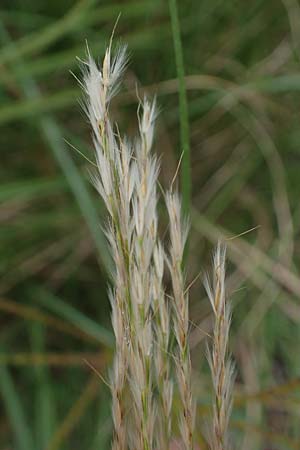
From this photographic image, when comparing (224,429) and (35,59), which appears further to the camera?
(35,59)

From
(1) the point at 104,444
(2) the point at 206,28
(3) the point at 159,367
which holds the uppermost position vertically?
(2) the point at 206,28

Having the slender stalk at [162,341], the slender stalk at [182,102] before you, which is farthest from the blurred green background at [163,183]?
the slender stalk at [162,341]

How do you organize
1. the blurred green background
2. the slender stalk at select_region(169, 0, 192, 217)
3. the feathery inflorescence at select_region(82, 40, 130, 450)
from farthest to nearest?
the blurred green background, the slender stalk at select_region(169, 0, 192, 217), the feathery inflorescence at select_region(82, 40, 130, 450)

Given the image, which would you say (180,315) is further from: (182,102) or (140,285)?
(182,102)

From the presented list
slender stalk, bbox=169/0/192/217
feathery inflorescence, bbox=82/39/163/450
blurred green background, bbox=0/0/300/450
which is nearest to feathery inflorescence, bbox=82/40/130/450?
feathery inflorescence, bbox=82/39/163/450

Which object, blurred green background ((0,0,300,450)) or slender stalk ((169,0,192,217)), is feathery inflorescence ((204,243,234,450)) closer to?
slender stalk ((169,0,192,217))

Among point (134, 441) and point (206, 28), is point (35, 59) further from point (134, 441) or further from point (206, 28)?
point (134, 441)

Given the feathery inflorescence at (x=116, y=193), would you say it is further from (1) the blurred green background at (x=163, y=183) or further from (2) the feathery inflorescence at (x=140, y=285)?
(1) the blurred green background at (x=163, y=183)

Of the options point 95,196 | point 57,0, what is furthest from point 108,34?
point 95,196

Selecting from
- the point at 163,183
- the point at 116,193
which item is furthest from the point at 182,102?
the point at 163,183
